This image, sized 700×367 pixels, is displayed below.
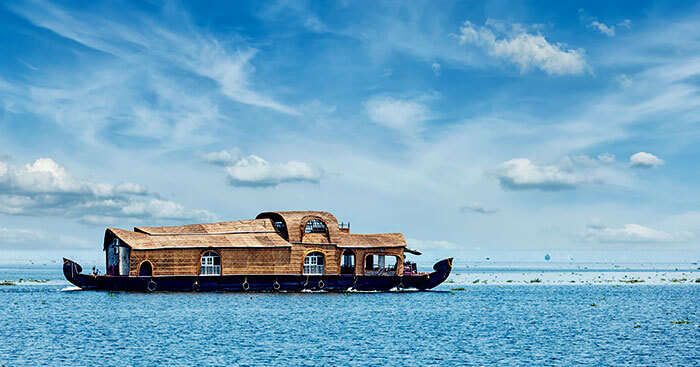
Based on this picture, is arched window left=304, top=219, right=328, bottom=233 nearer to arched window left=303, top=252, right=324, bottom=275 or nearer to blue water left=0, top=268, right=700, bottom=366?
arched window left=303, top=252, right=324, bottom=275

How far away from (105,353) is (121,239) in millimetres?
33791

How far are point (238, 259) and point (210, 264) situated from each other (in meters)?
2.84

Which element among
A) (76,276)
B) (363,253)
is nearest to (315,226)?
(363,253)

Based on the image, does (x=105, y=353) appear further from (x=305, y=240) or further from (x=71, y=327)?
(x=305, y=240)

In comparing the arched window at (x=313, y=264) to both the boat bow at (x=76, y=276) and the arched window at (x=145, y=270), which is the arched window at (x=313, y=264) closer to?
the arched window at (x=145, y=270)

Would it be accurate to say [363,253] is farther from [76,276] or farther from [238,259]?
[76,276]

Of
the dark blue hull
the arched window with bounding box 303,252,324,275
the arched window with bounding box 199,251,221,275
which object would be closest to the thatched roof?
the arched window with bounding box 199,251,221,275

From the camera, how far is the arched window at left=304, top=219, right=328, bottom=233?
74.2 m

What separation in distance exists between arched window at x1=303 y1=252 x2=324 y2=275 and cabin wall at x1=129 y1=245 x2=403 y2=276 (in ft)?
2.04

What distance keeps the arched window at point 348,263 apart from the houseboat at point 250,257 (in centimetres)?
129

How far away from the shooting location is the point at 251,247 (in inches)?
2785

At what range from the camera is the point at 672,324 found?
5278 cm

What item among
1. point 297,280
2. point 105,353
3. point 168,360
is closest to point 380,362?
point 168,360

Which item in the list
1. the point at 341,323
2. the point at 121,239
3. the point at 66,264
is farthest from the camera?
the point at 66,264
